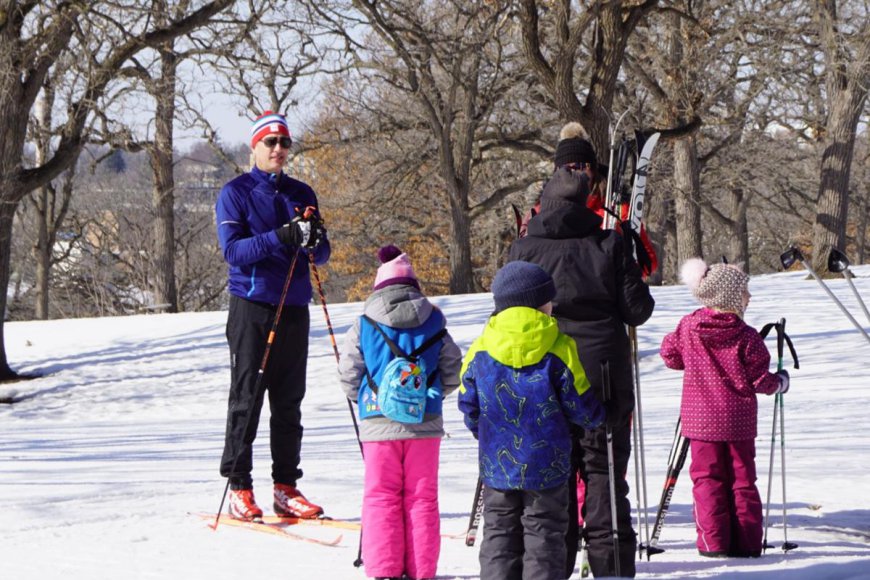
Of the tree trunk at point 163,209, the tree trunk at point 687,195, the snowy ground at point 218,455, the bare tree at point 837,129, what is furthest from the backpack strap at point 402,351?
the tree trunk at point 687,195

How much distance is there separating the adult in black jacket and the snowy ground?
337mm

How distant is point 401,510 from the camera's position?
442cm

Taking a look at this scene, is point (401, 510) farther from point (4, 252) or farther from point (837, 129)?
point (837, 129)

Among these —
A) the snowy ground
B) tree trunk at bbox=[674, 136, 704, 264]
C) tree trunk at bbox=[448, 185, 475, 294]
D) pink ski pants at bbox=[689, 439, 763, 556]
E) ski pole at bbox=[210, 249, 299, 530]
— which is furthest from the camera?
tree trunk at bbox=[674, 136, 704, 264]

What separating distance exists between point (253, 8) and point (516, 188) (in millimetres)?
11260

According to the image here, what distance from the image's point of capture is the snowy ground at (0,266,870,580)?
4.79m

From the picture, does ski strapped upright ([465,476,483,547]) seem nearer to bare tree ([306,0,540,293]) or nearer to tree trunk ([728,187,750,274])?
bare tree ([306,0,540,293])

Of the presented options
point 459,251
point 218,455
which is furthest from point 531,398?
point 459,251

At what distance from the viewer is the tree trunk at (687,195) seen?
22906 millimetres

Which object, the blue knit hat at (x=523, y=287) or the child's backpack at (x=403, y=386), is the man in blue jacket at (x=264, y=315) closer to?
the child's backpack at (x=403, y=386)

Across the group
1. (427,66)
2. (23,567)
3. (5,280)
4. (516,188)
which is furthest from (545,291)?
(516,188)

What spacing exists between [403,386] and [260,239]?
1.38 m

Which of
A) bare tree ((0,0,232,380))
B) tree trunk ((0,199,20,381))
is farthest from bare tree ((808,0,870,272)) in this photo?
tree trunk ((0,199,20,381))

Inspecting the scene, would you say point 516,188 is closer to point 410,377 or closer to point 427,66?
point 427,66
